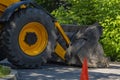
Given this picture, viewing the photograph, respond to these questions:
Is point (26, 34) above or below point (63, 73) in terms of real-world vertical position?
above

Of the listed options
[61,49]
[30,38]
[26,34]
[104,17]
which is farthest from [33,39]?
[104,17]

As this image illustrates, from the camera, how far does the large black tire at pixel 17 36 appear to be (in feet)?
31.5

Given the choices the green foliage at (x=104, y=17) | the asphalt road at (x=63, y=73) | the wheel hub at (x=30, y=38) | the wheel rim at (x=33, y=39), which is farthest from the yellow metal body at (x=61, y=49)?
the green foliage at (x=104, y=17)

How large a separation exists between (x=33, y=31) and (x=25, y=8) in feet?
1.89

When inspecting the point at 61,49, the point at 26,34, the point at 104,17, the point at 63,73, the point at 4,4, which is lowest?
the point at 63,73

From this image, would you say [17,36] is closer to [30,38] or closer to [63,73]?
[30,38]

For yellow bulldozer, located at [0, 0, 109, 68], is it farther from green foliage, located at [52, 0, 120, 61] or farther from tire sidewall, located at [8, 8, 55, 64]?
green foliage, located at [52, 0, 120, 61]

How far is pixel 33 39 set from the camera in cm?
1001

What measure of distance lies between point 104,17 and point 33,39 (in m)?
4.48

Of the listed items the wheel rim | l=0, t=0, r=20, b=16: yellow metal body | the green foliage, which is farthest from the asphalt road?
the green foliage

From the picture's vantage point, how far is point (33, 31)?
33.1ft

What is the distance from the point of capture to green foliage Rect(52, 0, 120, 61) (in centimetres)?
1347

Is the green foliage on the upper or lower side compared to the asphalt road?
upper

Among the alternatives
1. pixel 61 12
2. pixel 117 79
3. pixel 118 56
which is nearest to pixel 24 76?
pixel 117 79
